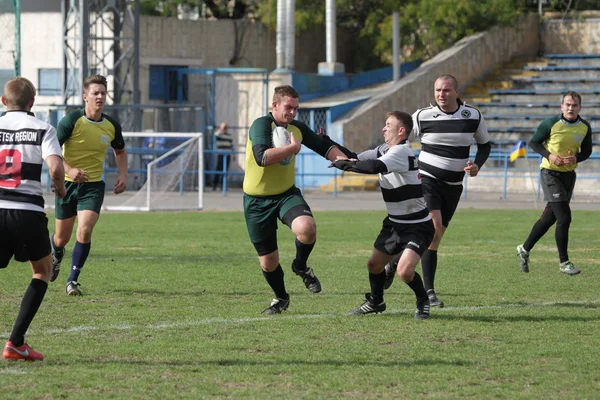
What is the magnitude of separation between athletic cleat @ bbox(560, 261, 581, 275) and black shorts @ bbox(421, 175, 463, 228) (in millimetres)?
2667

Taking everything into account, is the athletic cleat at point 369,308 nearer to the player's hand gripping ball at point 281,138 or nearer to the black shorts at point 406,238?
the black shorts at point 406,238

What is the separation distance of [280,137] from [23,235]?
8.42 feet

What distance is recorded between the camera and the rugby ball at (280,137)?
910 cm

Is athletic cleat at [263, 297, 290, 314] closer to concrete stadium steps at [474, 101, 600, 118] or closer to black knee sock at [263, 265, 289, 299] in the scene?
black knee sock at [263, 265, 289, 299]

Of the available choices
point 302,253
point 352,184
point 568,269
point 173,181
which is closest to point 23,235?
point 302,253

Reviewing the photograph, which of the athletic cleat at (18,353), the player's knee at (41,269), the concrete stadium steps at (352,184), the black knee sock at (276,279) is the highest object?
the player's knee at (41,269)

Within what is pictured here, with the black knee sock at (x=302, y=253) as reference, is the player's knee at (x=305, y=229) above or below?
above

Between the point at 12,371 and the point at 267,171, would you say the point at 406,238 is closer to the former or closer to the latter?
the point at 267,171

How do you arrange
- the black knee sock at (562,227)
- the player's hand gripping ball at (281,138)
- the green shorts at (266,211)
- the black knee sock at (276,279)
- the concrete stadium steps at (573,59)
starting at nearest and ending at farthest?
the player's hand gripping ball at (281,138), the green shorts at (266,211), the black knee sock at (276,279), the black knee sock at (562,227), the concrete stadium steps at (573,59)

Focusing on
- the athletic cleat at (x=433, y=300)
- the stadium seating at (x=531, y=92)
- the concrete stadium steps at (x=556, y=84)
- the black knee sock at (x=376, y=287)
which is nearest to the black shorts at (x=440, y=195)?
the athletic cleat at (x=433, y=300)

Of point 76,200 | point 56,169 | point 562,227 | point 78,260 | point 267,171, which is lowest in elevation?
point 78,260

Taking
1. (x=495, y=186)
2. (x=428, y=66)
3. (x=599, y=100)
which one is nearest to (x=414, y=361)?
(x=495, y=186)

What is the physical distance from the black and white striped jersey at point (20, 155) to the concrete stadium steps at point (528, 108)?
89.4 feet

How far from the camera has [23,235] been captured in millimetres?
7246
